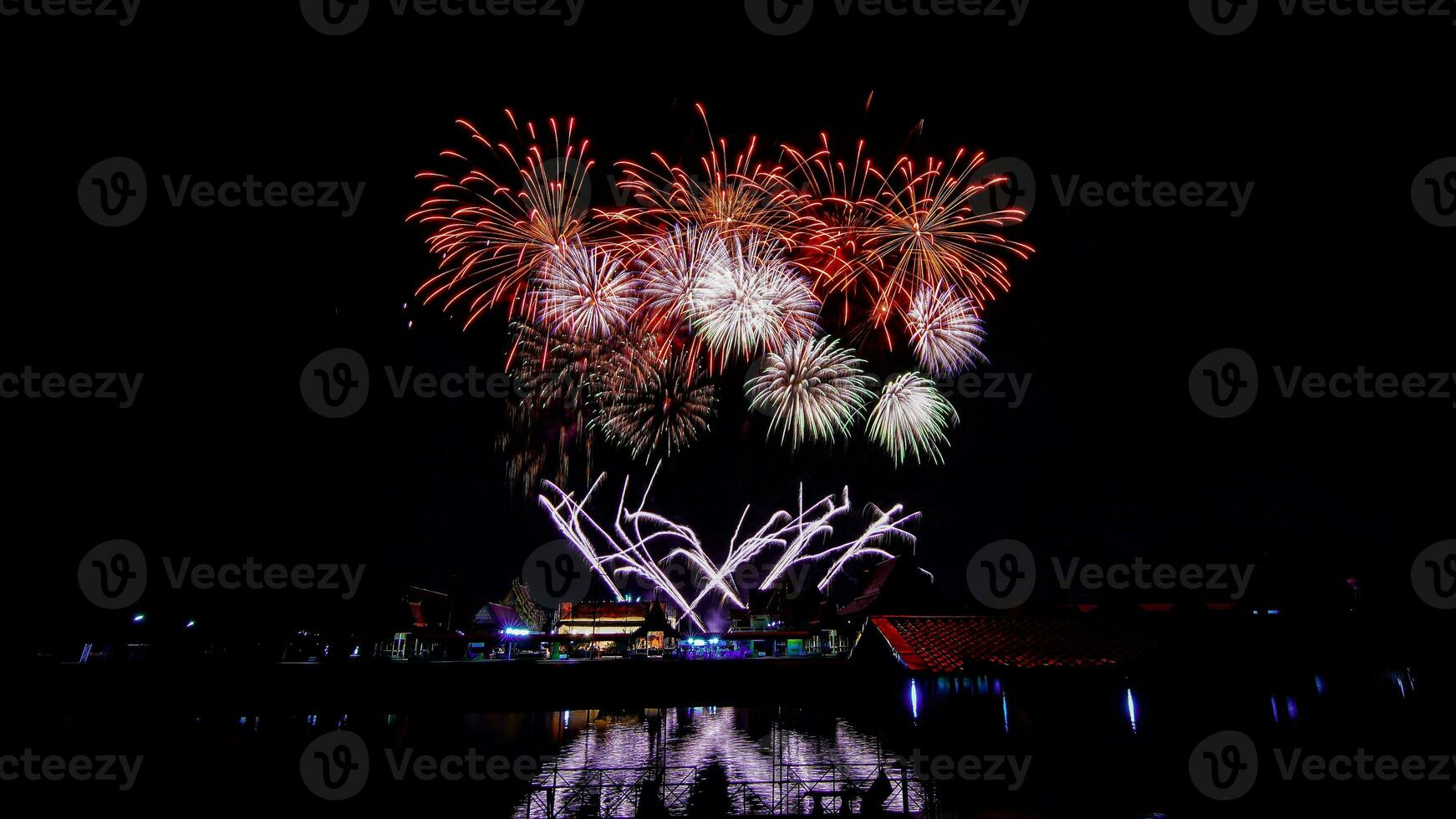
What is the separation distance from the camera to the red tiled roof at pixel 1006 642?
19438 mm

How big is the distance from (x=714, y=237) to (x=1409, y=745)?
25.2 meters

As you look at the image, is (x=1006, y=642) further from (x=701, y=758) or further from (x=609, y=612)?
(x=609, y=612)

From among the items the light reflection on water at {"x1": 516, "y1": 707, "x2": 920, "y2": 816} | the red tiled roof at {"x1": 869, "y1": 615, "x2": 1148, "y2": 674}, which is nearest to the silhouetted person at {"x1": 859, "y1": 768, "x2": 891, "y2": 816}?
the light reflection on water at {"x1": 516, "y1": 707, "x2": 920, "y2": 816}

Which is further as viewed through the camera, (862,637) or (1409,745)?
(862,637)

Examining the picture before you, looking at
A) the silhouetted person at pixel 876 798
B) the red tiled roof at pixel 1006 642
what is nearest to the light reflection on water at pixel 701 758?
the silhouetted person at pixel 876 798

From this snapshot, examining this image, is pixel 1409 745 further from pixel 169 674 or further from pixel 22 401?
pixel 22 401

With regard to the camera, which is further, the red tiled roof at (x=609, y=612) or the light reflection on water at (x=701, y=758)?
the red tiled roof at (x=609, y=612)

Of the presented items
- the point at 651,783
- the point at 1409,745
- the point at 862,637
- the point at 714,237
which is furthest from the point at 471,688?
the point at 1409,745

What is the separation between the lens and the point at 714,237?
24.3m

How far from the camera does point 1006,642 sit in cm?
2070

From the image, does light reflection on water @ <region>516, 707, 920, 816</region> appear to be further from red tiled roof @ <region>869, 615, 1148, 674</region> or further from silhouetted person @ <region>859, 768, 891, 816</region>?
red tiled roof @ <region>869, 615, 1148, 674</region>

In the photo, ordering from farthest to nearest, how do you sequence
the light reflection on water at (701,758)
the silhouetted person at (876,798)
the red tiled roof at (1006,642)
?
the light reflection on water at (701,758), the silhouetted person at (876,798), the red tiled roof at (1006,642)

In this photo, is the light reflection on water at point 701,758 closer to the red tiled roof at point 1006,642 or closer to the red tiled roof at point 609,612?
the red tiled roof at point 1006,642

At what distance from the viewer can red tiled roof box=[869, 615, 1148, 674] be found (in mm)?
19438
